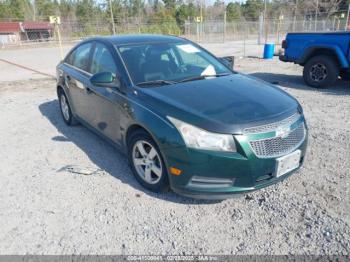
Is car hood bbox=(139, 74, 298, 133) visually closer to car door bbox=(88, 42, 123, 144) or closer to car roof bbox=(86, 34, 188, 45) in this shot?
car door bbox=(88, 42, 123, 144)

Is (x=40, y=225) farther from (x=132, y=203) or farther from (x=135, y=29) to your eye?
(x=135, y=29)

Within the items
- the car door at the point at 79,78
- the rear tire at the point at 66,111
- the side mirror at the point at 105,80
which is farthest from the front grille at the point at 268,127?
the rear tire at the point at 66,111

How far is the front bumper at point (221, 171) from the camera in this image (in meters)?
2.53

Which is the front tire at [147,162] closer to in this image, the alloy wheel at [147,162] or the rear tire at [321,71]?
the alloy wheel at [147,162]

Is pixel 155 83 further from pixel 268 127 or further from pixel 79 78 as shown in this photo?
pixel 79 78

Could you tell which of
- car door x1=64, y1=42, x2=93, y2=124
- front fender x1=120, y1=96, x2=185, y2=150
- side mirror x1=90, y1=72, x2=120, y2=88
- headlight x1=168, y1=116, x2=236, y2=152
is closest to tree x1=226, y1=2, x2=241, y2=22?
car door x1=64, y1=42, x2=93, y2=124

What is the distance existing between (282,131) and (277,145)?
0.46ft

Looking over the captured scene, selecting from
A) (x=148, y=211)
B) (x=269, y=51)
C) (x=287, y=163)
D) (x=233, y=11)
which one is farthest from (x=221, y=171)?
(x=233, y=11)

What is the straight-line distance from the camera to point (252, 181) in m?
2.61

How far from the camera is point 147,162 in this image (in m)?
3.16

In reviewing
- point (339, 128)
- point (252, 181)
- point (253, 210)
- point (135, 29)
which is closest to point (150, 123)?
point (252, 181)

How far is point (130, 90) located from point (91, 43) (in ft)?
Answer: 5.16

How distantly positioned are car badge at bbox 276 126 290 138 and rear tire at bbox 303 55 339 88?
5411mm

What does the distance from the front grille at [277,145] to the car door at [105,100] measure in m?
1.62
